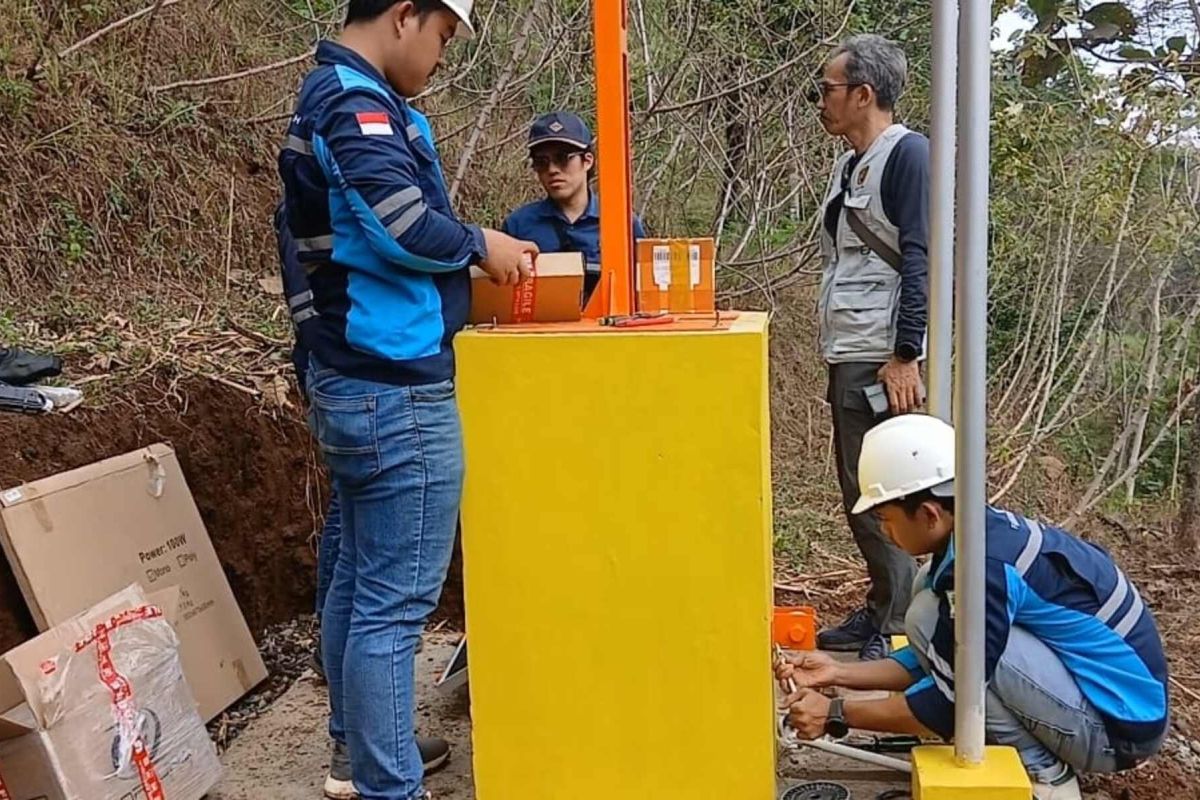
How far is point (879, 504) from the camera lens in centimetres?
249

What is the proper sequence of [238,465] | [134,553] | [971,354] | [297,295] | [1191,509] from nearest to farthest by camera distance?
1. [971,354]
2. [297,295]
3. [134,553]
4. [238,465]
5. [1191,509]

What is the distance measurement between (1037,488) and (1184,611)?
7.70 ft

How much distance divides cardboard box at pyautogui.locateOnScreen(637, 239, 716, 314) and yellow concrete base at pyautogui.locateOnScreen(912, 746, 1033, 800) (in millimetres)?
1144

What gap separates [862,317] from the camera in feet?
11.4

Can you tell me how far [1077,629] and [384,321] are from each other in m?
1.62

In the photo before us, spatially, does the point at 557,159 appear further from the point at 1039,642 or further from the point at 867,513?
the point at 1039,642

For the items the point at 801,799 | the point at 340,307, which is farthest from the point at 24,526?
the point at 801,799

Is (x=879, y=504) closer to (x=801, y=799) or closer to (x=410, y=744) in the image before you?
(x=801, y=799)

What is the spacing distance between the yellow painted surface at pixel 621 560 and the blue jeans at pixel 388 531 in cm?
10

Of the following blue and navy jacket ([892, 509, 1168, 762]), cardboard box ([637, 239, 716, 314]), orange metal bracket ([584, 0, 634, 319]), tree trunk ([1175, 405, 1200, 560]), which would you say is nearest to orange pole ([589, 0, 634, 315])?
orange metal bracket ([584, 0, 634, 319])

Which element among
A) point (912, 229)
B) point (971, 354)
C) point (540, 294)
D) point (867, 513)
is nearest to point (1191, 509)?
point (867, 513)

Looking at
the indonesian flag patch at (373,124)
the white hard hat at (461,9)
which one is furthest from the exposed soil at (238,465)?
the white hard hat at (461,9)

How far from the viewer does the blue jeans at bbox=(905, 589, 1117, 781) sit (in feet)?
7.95

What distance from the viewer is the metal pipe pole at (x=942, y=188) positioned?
2660 mm
